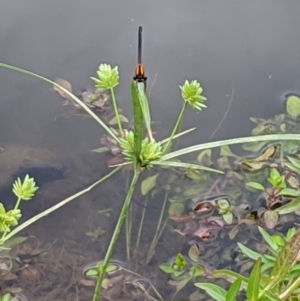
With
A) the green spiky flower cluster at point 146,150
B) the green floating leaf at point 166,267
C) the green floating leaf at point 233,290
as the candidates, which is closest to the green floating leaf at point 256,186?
the green floating leaf at point 166,267

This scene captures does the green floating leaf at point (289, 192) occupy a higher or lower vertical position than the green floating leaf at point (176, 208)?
higher

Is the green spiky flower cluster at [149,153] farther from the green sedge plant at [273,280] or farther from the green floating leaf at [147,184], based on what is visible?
the green floating leaf at [147,184]

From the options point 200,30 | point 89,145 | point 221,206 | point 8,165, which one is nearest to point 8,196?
point 8,165

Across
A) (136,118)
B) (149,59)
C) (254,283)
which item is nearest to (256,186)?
(149,59)

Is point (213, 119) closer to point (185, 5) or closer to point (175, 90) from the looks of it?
point (175, 90)

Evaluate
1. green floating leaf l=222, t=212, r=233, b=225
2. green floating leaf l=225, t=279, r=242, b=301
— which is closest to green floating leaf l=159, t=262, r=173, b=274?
green floating leaf l=222, t=212, r=233, b=225

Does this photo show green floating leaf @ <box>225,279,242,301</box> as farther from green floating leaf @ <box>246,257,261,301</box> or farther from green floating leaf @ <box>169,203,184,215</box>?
green floating leaf @ <box>169,203,184,215</box>
